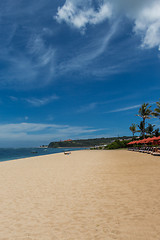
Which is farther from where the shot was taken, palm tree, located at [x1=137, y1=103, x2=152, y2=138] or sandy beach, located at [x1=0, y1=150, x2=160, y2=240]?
palm tree, located at [x1=137, y1=103, x2=152, y2=138]

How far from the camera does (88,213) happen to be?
518cm

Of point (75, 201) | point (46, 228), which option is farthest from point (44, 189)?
point (46, 228)

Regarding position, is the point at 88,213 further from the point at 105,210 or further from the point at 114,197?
the point at 114,197

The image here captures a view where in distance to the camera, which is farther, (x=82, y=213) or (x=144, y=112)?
(x=144, y=112)

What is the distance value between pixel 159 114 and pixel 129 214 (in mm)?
35175

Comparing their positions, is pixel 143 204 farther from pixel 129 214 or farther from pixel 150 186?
pixel 150 186

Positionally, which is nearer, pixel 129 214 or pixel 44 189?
pixel 129 214

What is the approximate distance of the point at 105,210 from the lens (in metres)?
5.38

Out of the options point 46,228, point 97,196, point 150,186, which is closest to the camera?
point 46,228

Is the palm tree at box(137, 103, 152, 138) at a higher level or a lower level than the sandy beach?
higher

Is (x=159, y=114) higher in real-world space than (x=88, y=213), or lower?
higher

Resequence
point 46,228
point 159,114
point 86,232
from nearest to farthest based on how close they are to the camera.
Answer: point 86,232 → point 46,228 → point 159,114

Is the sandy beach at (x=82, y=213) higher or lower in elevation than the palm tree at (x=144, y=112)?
lower

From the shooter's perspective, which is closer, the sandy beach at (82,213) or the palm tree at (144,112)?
the sandy beach at (82,213)
